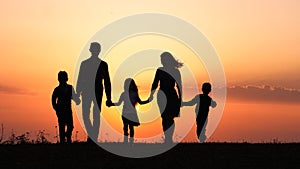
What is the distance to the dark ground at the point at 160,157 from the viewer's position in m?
13.5

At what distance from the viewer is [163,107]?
1833 cm

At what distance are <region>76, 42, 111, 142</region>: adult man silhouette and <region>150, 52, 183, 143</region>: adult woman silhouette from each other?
1.54 metres

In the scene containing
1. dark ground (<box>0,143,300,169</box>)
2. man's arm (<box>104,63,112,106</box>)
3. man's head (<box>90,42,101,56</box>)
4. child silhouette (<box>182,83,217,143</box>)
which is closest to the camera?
dark ground (<box>0,143,300,169</box>)

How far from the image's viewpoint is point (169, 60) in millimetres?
18000

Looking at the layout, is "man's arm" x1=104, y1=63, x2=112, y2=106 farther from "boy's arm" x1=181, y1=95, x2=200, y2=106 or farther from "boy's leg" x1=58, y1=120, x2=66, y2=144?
"boy's arm" x1=181, y1=95, x2=200, y2=106

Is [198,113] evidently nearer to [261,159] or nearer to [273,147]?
[273,147]

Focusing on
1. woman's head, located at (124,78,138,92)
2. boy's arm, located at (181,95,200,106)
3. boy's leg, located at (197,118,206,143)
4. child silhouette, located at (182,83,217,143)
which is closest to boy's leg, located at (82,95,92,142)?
woman's head, located at (124,78,138,92)

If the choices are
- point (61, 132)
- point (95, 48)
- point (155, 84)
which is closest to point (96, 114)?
point (61, 132)

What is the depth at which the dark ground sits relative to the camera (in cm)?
1351

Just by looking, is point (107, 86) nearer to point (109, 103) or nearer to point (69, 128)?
point (109, 103)

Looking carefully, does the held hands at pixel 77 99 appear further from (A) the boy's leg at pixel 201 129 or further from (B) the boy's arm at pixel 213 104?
(B) the boy's arm at pixel 213 104

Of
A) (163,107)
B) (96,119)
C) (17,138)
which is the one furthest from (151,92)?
(17,138)

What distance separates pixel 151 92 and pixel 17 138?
15.1ft

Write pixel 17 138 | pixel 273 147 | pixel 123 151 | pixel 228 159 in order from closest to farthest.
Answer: pixel 228 159, pixel 123 151, pixel 273 147, pixel 17 138
